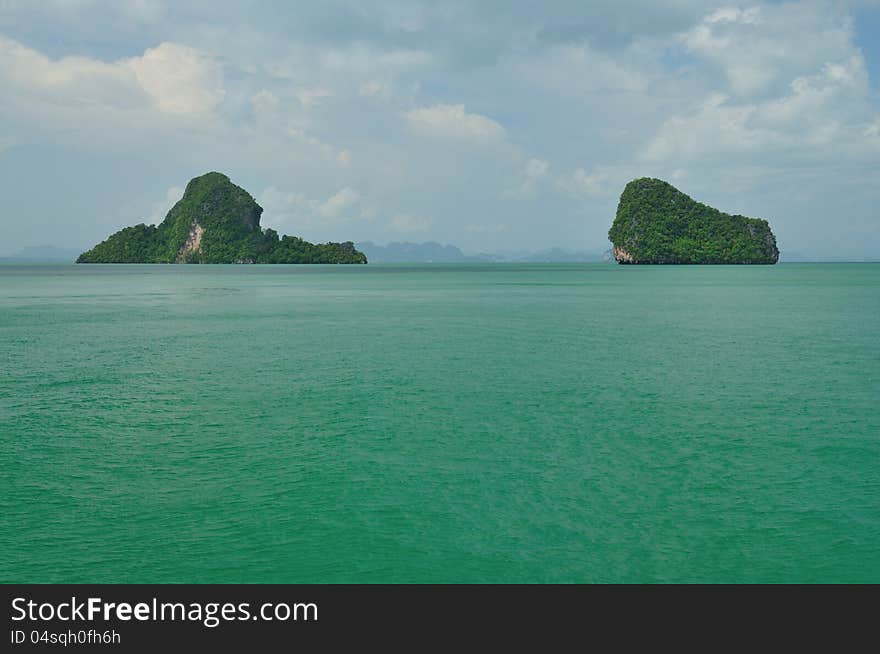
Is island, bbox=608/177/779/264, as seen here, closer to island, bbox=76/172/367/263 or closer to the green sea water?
island, bbox=76/172/367/263

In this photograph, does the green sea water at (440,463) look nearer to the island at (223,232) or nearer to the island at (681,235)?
the island at (681,235)

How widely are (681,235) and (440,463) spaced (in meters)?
181

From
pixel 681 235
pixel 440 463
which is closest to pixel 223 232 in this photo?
pixel 681 235

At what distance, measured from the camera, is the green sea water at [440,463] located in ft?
26.1

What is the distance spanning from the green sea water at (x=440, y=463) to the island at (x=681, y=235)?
520ft

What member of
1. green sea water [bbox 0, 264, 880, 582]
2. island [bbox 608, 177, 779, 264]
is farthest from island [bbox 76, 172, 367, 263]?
green sea water [bbox 0, 264, 880, 582]

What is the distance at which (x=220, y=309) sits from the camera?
4091 centimetres

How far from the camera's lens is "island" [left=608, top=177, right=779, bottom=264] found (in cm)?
17662

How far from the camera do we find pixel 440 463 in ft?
36.9

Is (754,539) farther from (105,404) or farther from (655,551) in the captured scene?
(105,404)
